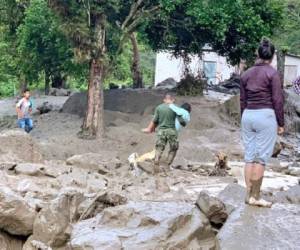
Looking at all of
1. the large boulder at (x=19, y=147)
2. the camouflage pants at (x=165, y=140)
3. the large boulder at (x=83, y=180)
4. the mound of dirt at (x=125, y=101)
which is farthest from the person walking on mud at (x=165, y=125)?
the mound of dirt at (x=125, y=101)

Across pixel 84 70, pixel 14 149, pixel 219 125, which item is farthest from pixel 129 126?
pixel 14 149

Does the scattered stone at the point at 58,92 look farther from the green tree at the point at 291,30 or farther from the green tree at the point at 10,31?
the green tree at the point at 291,30

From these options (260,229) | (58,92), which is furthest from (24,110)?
(58,92)

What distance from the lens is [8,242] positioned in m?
8.92

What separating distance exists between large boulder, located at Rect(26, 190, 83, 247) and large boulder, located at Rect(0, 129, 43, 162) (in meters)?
5.21

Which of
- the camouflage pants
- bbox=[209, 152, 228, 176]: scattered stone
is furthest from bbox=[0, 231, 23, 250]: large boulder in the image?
bbox=[209, 152, 228, 176]: scattered stone

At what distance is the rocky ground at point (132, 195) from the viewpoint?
6.99 meters

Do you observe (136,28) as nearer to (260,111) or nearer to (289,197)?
(289,197)

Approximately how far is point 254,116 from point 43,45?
63.3ft

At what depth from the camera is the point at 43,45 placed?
25562 millimetres

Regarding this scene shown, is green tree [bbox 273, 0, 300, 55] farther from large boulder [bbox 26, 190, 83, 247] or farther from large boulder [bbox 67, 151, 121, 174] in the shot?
large boulder [bbox 26, 190, 83, 247]

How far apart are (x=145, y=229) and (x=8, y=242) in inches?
97.4

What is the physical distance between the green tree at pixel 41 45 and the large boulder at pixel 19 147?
807 cm

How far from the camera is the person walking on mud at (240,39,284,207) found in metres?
7.16
